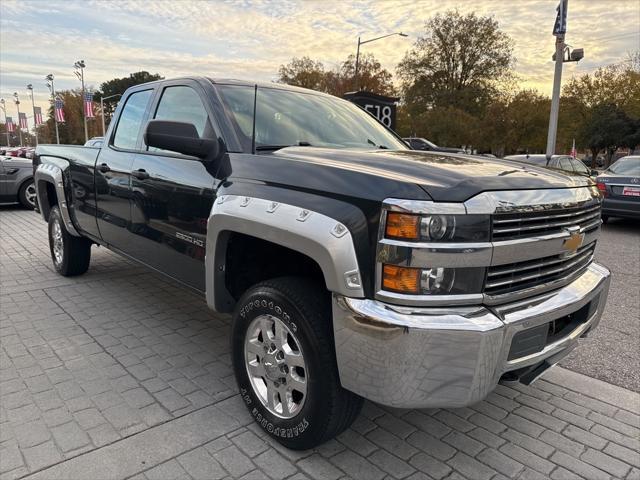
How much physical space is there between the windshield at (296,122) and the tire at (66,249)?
321 centimetres

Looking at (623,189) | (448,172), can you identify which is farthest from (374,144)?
(623,189)

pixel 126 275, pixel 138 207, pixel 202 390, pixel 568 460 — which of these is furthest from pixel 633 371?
pixel 126 275

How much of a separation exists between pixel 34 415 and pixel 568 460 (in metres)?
2.97

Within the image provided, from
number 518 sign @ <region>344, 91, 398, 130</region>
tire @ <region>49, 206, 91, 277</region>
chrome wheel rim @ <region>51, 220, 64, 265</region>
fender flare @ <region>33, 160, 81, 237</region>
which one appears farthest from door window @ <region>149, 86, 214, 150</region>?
number 518 sign @ <region>344, 91, 398, 130</region>

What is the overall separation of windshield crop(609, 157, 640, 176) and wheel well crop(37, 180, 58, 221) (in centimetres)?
1030

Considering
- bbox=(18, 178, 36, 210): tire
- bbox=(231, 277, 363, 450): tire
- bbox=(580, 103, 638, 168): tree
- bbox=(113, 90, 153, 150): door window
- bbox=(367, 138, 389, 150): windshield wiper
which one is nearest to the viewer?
bbox=(231, 277, 363, 450): tire

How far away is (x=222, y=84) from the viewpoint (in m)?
3.28

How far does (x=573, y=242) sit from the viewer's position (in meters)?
2.42

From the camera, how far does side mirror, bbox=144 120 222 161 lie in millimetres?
2758

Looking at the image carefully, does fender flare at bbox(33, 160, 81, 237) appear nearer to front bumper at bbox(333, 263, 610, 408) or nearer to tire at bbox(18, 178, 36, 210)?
front bumper at bbox(333, 263, 610, 408)

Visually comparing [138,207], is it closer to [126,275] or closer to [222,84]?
[222,84]

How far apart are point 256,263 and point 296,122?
1054mm

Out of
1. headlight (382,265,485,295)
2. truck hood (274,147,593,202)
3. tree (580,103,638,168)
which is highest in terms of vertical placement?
tree (580,103,638,168)

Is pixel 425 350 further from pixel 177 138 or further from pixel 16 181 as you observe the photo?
pixel 16 181
